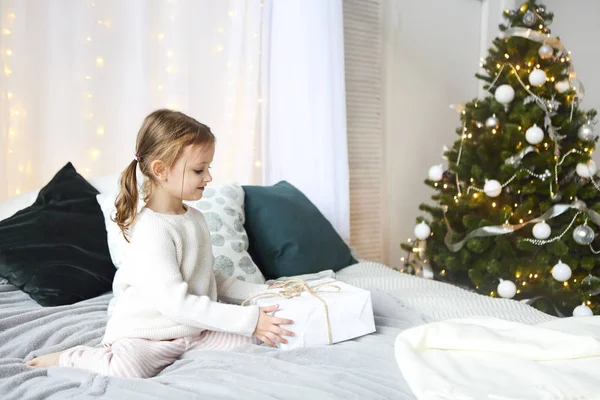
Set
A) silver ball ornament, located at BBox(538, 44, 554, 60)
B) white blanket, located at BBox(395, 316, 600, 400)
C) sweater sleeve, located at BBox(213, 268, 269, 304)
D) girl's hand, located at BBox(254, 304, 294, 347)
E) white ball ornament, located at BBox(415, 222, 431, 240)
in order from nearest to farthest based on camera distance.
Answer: white blanket, located at BBox(395, 316, 600, 400), girl's hand, located at BBox(254, 304, 294, 347), sweater sleeve, located at BBox(213, 268, 269, 304), silver ball ornament, located at BBox(538, 44, 554, 60), white ball ornament, located at BBox(415, 222, 431, 240)

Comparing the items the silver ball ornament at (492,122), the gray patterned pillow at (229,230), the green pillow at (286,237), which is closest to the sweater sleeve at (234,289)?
the gray patterned pillow at (229,230)

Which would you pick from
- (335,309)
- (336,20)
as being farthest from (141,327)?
(336,20)

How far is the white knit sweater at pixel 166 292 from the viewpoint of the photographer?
4.21 feet

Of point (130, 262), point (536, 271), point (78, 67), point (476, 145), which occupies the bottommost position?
point (536, 271)

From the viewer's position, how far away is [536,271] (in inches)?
99.5

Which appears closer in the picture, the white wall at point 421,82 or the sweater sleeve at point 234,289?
the sweater sleeve at point 234,289

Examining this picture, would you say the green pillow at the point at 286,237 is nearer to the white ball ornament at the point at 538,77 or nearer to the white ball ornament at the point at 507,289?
the white ball ornament at the point at 507,289

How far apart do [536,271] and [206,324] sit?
183cm

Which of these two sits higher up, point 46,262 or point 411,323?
point 46,262

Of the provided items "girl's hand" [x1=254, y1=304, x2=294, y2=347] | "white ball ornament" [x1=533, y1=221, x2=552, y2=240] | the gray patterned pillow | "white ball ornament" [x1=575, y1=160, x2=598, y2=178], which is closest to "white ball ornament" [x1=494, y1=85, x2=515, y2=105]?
"white ball ornament" [x1=575, y1=160, x2=598, y2=178]

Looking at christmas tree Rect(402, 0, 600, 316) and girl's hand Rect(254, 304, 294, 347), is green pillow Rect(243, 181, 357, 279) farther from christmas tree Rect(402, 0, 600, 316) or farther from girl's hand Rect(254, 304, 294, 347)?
christmas tree Rect(402, 0, 600, 316)

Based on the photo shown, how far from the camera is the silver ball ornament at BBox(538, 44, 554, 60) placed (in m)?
2.62

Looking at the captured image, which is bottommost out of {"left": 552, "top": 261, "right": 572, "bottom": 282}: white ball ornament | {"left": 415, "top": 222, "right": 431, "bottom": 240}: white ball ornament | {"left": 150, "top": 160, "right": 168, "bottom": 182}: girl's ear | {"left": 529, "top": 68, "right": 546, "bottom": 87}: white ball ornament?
{"left": 552, "top": 261, "right": 572, "bottom": 282}: white ball ornament

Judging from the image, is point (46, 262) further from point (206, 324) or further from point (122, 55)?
point (122, 55)
